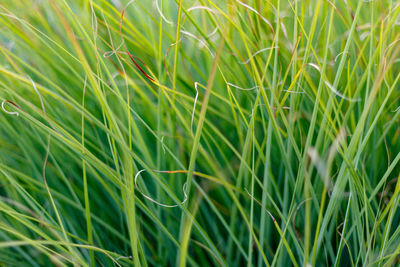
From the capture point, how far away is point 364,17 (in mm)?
689

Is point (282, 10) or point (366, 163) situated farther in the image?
point (282, 10)

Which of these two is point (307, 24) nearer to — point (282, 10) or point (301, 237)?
point (282, 10)

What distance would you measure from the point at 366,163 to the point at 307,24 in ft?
0.86

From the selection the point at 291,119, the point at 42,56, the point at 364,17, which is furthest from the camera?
the point at 364,17

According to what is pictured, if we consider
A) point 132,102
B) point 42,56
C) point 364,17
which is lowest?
point 364,17

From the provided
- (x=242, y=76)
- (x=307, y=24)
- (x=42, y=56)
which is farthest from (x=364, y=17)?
(x=42, y=56)

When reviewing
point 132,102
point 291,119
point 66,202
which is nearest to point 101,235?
point 66,202

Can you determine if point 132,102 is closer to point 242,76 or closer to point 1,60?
point 242,76

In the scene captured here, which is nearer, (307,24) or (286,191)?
(286,191)

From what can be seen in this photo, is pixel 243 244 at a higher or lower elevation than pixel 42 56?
lower

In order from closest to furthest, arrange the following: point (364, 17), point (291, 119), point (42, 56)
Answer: point (291, 119) < point (42, 56) < point (364, 17)

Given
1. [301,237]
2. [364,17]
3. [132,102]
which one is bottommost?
[301,237]

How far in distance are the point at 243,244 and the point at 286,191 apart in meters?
0.10

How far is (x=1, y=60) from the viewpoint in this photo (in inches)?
25.4
